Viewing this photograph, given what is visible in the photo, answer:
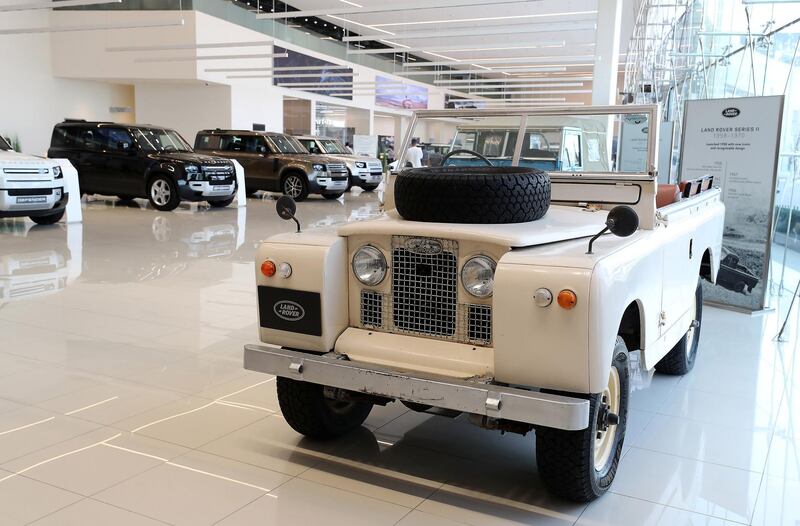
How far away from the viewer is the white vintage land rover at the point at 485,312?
8.53 ft

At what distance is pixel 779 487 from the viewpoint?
317 cm

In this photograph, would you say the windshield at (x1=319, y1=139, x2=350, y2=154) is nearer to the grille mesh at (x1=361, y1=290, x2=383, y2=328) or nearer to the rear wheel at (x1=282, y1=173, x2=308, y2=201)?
the rear wheel at (x1=282, y1=173, x2=308, y2=201)

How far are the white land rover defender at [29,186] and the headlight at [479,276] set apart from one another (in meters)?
9.41

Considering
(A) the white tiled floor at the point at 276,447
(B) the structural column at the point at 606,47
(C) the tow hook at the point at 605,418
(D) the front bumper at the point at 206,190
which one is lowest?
(A) the white tiled floor at the point at 276,447

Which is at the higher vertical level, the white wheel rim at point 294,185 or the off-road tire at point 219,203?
the white wheel rim at point 294,185

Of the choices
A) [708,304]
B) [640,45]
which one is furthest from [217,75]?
[708,304]

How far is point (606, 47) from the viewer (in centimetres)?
1008

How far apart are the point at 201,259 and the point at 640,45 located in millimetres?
12766

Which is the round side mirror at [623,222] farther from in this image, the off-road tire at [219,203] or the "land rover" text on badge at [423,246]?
the off-road tire at [219,203]

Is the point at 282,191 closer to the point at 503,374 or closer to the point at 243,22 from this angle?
the point at 243,22

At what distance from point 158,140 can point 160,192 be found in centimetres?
113

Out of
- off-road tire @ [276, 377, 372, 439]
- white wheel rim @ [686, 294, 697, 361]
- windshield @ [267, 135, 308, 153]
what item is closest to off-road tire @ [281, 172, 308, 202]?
windshield @ [267, 135, 308, 153]

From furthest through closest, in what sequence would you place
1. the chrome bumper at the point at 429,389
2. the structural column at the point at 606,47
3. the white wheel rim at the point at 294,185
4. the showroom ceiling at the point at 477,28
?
the white wheel rim at the point at 294,185 < the showroom ceiling at the point at 477,28 < the structural column at the point at 606,47 < the chrome bumper at the point at 429,389

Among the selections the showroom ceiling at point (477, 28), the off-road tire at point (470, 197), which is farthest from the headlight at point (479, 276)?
the showroom ceiling at point (477, 28)
